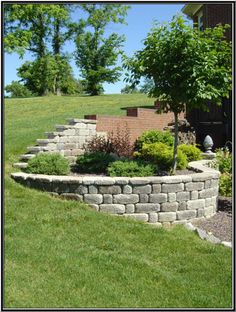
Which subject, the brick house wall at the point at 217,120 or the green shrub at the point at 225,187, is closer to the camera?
the green shrub at the point at 225,187

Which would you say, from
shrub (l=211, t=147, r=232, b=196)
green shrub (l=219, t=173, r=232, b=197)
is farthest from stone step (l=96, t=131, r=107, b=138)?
green shrub (l=219, t=173, r=232, b=197)

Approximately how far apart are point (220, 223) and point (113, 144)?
3859 mm

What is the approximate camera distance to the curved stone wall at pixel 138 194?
7035 millimetres

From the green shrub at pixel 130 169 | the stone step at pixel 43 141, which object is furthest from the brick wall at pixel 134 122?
the green shrub at pixel 130 169

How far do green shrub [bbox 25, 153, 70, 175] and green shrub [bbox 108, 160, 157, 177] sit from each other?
3.11ft

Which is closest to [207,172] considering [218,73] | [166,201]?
[166,201]

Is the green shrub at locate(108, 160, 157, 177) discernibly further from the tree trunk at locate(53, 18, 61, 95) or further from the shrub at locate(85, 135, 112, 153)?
the tree trunk at locate(53, 18, 61, 95)

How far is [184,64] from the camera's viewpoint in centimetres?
780

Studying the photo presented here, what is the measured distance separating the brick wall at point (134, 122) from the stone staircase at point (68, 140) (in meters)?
0.36

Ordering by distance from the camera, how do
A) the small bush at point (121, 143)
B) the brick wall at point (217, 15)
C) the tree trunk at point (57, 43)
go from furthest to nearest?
the tree trunk at point (57, 43), the brick wall at point (217, 15), the small bush at point (121, 143)

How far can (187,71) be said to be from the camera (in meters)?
7.79

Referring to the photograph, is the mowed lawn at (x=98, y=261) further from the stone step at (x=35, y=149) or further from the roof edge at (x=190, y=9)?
the roof edge at (x=190, y=9)

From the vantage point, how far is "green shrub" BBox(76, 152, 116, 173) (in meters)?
8.91

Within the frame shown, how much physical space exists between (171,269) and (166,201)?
2124 millimetres
